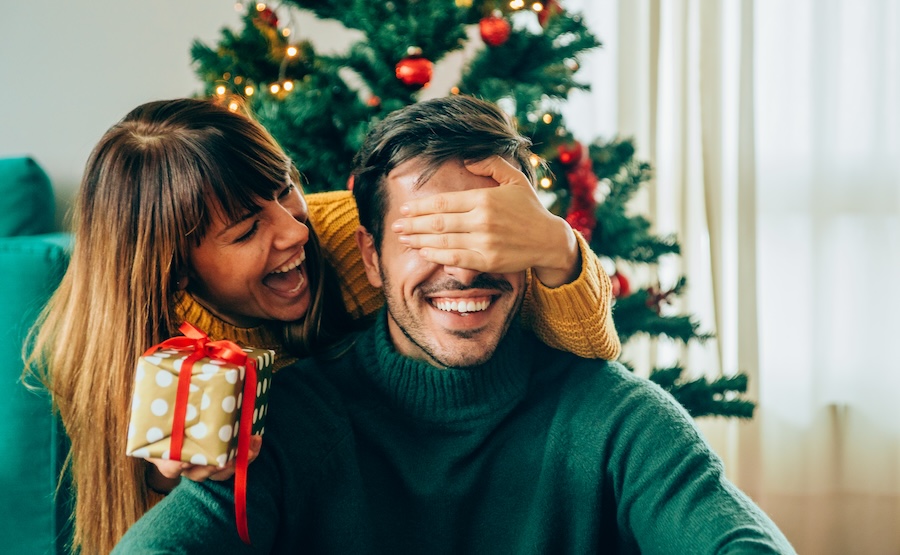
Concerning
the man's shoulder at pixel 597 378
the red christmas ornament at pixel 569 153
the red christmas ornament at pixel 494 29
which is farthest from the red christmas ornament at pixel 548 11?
the man's shoulder at pixel 597 378

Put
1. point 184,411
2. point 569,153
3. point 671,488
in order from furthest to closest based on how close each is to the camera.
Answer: point 569,153, point 671,488, point 184,411

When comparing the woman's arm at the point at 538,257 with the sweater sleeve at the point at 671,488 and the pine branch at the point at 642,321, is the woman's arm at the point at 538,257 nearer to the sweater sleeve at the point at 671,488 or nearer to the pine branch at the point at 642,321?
the sweater sleeve at the point at 671,488

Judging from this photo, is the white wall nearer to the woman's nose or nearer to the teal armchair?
the teal armchair

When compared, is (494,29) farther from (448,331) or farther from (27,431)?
(27,431)

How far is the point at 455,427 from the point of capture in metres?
1.12

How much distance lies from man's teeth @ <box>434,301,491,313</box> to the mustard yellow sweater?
10 centimetres

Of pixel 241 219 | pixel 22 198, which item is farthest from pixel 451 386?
pixel 22 198

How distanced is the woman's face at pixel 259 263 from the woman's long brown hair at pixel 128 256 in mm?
25

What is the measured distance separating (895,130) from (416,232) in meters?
1.98

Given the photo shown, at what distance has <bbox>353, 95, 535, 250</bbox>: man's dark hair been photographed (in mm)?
1104

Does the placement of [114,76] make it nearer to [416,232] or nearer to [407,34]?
[407,34]

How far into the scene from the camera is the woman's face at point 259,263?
1234 mm

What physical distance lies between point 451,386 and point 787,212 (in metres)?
1.77

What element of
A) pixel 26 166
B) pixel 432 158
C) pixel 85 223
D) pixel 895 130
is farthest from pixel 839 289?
pixel 26 166
